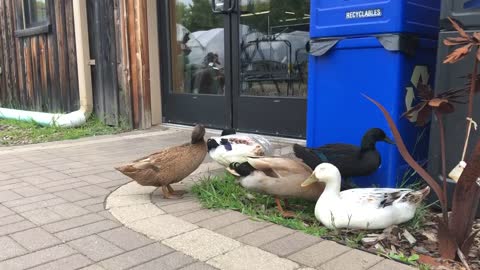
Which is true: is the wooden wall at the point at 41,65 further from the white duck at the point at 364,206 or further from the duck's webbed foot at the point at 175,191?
the white duck at the point at 364,206

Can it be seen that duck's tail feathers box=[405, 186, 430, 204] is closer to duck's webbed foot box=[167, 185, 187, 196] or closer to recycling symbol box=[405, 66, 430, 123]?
recycling symbol box=[405, 66, 430, 123]

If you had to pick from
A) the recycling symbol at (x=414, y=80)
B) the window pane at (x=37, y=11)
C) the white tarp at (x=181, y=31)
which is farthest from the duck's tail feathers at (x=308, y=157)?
the window pane at (x=37, y=11)

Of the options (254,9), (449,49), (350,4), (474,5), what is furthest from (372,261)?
(254,9)

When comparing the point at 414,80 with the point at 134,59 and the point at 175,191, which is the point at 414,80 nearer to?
the point at 175,191

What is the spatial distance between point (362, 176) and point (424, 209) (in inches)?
17.9

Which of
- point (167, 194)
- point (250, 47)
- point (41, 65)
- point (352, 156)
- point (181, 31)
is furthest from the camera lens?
point (41, 65)

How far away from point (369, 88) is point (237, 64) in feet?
8.88

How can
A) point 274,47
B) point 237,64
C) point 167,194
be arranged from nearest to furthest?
1. point 167,194
2. point 274,47
3. point 237,64

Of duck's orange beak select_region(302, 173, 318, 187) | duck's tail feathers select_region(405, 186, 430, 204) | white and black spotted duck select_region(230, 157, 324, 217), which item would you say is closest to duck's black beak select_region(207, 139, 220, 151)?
white and black spotted duck select_region(230, 157, 324, 217)

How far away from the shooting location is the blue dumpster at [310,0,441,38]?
2914 millimetres

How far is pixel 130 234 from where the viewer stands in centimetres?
259

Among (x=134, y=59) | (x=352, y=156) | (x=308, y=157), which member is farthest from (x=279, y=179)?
(x=134, y=59)

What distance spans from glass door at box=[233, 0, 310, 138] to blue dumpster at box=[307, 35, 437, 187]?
1.61 m

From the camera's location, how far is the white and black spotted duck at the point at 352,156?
2.87 m
